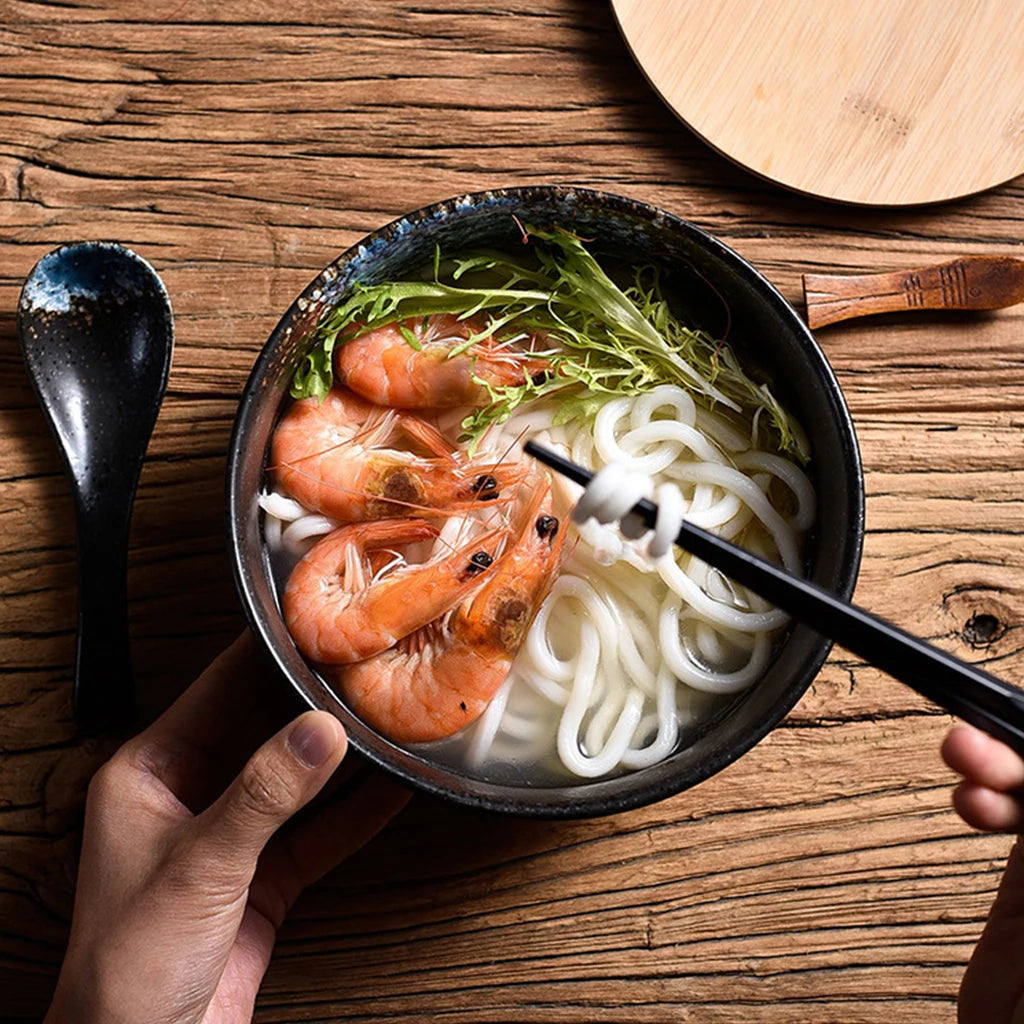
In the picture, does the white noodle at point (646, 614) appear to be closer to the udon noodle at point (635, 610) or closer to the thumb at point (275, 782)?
the udon noodle at point (635, 610)

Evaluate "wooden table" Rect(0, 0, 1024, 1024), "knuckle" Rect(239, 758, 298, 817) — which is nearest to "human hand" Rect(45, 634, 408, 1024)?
"knuckle" Rect(239, 758, 298, 817)

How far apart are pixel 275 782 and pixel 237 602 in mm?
566

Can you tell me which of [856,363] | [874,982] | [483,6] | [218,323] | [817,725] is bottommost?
[874,982]

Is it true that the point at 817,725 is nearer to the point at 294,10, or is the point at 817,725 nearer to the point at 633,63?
the point at 633,63

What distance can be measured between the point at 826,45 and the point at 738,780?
1.53 m

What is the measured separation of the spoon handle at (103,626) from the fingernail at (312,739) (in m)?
0.60

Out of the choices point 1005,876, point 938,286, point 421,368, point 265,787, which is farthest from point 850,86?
point 265,787

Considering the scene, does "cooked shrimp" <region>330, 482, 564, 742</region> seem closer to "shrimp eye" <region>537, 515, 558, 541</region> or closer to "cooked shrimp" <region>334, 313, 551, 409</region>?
"shrimp eye" <region>537, 515, 558, 541</region>

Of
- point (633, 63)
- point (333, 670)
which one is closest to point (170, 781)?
Answer: point (333, 670)

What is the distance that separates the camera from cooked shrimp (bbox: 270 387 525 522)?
1800mm

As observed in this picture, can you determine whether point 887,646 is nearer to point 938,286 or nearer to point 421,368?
point 421,368

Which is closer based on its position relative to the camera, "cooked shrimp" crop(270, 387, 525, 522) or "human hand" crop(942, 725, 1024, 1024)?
"human hand" crop(942, 725, 1024, 1024)

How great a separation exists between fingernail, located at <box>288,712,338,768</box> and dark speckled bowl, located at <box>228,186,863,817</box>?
0.22 ft

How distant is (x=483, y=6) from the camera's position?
7.26ft
